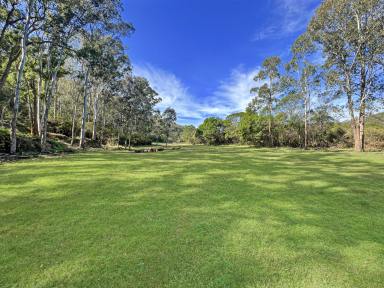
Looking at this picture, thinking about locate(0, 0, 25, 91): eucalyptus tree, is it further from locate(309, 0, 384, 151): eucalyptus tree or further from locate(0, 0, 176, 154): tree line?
locate(309, 0, 384, 151): eucalyptus tree

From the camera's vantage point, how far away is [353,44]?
19359mm

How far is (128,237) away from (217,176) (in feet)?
14.7

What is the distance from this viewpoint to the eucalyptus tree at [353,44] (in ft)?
59.3

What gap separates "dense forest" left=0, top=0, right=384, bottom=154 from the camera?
542 inches

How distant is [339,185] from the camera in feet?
20.7

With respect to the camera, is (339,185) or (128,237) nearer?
(128,237)

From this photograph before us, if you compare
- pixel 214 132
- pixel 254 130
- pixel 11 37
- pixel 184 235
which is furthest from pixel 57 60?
pixel 214 132

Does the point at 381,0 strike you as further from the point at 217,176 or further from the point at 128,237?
the point at 128,237

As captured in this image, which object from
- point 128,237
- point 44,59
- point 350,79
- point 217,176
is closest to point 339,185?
point 217,176

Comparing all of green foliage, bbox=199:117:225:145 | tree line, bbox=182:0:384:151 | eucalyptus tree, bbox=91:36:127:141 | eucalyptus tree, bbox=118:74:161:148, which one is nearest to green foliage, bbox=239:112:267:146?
tree line, bbox=182:0:384:151

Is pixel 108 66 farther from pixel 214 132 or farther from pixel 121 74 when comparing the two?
pixel 214 132

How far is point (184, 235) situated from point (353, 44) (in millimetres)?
23935

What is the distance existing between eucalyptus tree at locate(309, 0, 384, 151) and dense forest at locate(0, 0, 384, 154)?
0.08m

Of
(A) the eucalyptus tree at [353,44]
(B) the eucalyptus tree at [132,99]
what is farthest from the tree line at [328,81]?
(B) the eucalyptus tree at [132,99]
